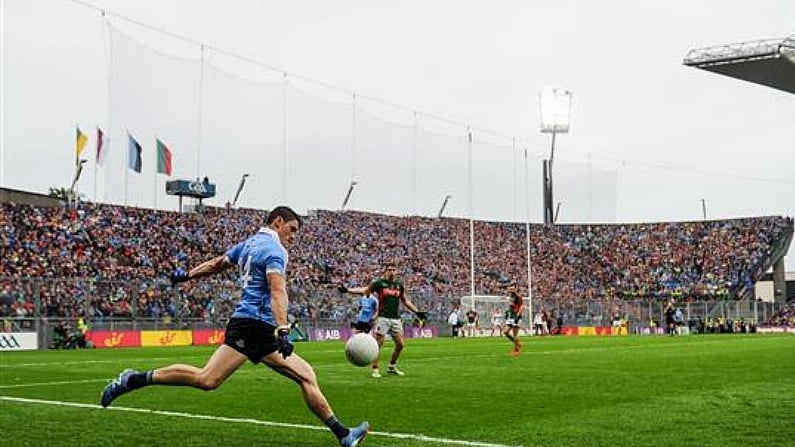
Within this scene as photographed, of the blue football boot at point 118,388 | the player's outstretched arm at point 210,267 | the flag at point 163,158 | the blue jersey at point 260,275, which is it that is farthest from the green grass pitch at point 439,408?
the flag at point 163,158

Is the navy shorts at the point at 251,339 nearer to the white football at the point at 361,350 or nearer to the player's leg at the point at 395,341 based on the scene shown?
the white football at the point at 361,350

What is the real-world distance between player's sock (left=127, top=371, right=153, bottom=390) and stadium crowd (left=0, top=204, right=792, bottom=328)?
27.4m

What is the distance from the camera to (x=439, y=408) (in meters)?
12.3

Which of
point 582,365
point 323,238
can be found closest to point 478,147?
point 323,238

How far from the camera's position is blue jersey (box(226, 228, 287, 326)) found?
844 centimetres

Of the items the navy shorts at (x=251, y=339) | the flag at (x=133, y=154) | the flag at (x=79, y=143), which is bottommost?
the navy shorts at (x=251, y=339)

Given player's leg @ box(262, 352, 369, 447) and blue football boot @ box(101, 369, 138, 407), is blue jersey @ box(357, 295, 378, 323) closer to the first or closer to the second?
blue football boot @ box(101, 369, 138, 407)

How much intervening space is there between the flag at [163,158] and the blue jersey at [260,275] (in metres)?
40.7

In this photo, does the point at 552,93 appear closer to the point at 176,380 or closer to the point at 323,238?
the point at 323,238

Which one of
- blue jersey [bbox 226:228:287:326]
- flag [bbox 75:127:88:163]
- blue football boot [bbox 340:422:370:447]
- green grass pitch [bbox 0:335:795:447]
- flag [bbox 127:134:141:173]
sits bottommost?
green grass pitch [bbox 0:335:795:447]

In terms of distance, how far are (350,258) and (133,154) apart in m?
17.5

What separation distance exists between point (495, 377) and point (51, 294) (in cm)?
2265

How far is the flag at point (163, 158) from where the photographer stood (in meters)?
47.9

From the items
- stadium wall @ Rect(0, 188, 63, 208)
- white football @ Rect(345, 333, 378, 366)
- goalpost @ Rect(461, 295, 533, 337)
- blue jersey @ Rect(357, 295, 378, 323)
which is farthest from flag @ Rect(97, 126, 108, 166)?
white football @ Rect(345, 333, 378, 366)
